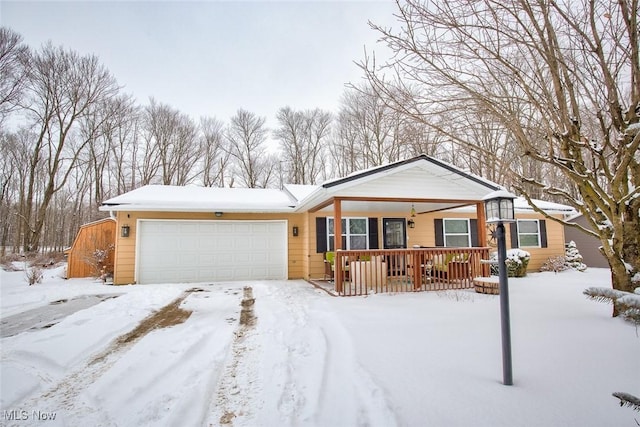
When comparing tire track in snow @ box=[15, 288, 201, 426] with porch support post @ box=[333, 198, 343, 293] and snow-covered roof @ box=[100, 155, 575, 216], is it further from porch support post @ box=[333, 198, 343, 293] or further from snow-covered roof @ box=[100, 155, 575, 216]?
snow-covered roof @ box=[100, 155, 575, 216]

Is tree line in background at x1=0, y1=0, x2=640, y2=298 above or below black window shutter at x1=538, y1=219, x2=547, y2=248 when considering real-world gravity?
above

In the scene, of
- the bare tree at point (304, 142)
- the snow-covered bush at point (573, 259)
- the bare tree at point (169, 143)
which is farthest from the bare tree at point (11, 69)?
the snow-covered bush at point (573, 259)

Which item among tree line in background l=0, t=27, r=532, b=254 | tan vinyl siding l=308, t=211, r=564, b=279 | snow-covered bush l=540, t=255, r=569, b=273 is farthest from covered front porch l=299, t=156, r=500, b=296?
tree line in background l=0, t=27, r=532, b=254

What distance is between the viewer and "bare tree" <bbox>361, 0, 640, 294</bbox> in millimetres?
3119

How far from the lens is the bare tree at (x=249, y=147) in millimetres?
21750

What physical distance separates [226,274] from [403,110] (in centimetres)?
766

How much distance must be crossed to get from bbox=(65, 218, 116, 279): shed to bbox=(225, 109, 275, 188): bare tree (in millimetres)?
12297

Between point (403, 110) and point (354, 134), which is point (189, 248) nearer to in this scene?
point (403, 110)

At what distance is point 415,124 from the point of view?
4.02 metres

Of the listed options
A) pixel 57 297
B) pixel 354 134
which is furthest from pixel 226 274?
pixel 354 134

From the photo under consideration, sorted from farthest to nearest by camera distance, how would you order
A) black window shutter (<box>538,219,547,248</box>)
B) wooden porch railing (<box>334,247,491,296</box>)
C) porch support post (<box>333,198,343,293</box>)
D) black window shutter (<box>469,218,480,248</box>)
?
black window shutter (<box>538,219,547,248</box>)
black window shutter (<box>469,218,480,248</box>)
wooden porch railing (<box>334,247,491,296</box>)
porch support post (<box>333,198,343,293</box>)

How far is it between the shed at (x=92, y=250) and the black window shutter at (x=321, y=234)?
22.1 ft

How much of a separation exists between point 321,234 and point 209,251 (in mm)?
3573

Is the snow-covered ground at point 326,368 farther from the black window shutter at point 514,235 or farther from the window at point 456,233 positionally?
the black window shutter at point 514,235
